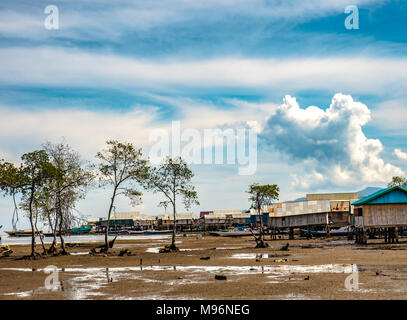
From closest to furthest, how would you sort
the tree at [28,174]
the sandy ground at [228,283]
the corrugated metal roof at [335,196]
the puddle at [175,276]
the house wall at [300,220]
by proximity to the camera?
the sandy ground at [228,283], the puddle at [175,276], the tree at [28,174], the house wall at [300,220], the corrugated metal roof at [335,196]

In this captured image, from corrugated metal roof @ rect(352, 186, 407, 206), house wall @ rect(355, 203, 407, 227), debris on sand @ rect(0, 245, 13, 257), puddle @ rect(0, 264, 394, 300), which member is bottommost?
debris on sand @ rect(0, 245, 13, 257)

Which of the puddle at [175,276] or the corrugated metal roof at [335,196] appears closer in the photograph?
the puddle at [175,276]

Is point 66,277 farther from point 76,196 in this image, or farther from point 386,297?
point 76,196

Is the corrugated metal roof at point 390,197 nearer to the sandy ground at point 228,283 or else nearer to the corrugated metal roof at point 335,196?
the sandy ground at point 228,283

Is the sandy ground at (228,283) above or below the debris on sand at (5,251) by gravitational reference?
above

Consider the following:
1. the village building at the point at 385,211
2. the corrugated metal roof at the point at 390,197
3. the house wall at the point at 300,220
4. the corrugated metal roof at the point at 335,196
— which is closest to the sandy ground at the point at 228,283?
the corrugated metal roof at the point at 390,197

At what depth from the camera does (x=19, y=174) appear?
46.3 metres

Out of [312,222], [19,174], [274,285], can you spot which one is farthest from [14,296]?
[312,222]

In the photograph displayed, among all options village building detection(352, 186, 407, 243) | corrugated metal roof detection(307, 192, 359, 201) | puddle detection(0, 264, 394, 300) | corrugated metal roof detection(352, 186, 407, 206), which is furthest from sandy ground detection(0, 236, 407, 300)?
corrugated metal roof detection(307, 192, 359, 201)

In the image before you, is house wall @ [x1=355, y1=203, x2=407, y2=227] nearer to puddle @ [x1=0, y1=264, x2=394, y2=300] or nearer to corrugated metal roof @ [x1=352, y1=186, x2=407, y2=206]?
corrugated metal roof @ [x1=352, y1=186, x2=407, y2=206]

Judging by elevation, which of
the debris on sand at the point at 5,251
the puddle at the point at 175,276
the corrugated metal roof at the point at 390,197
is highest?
the corrugated metal roof at the point at 390,197

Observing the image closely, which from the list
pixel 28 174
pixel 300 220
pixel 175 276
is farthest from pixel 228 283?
pixel 300 220

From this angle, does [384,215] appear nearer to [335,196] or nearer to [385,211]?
[385,211]
